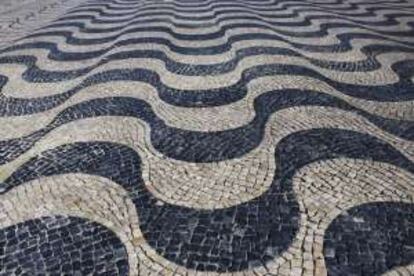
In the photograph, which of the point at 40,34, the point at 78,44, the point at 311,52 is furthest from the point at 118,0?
the point at 311,52

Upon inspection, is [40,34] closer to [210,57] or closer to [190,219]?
[210,57]

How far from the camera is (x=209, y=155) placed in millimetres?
5137

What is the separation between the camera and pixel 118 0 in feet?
51.0

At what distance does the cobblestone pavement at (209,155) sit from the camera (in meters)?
3.70

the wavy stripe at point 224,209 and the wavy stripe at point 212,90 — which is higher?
the wavy stripe at point 224,209

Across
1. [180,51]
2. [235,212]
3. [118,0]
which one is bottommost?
[118,0]

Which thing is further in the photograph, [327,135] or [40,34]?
[40,34]

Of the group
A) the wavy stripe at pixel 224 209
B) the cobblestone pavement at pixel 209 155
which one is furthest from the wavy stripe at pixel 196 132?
the wavy stripe at pixel 224 209

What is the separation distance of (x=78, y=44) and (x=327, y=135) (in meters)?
6.20

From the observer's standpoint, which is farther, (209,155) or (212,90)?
(212,90)

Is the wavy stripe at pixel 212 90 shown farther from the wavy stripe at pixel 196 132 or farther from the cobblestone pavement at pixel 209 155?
the wavy stripe at pixel 196 132

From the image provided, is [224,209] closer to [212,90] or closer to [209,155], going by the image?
[209,155]

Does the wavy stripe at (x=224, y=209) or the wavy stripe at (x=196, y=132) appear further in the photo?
the wavy stripe at (x=196, y=132)

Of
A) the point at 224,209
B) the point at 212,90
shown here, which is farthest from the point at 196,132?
the point at 224,209
